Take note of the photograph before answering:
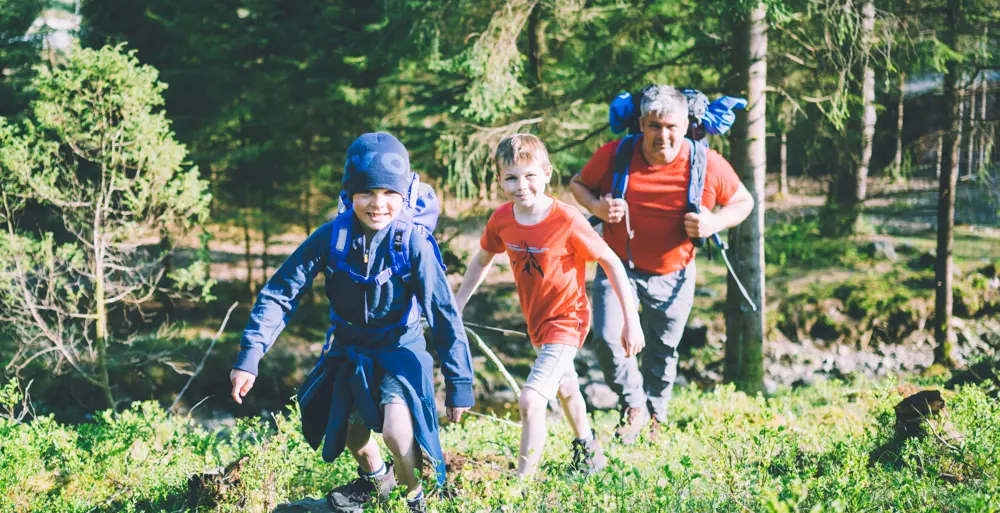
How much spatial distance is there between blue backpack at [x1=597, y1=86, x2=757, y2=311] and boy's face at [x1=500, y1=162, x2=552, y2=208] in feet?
3.73

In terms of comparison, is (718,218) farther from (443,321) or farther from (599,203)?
(443,321)

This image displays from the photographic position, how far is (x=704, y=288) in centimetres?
1532

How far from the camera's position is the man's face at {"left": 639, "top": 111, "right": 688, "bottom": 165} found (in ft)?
16.0

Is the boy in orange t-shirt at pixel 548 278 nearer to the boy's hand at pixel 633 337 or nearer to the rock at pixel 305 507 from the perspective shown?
the boy's hand at pixel 633 337

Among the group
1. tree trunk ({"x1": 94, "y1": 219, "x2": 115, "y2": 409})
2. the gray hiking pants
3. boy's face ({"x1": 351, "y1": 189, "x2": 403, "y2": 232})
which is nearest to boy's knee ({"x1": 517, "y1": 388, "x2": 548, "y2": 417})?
the gray hiking pants

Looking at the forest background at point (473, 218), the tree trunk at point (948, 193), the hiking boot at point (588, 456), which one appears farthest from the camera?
the tree trunk at point (948, 193)

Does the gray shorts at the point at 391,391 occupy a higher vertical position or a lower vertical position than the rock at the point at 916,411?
higher

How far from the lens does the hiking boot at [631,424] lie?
5.04 meters

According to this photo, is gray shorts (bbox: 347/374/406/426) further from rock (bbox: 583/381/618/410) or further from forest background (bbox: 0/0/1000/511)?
rock (bbox: 583/381/618/410)

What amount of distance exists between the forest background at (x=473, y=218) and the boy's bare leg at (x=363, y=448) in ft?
1.79

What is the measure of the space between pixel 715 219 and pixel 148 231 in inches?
301

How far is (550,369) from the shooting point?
4.08 metres

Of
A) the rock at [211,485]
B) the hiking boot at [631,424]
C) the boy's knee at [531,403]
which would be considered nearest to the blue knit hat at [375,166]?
the boy's knee at [531,403]

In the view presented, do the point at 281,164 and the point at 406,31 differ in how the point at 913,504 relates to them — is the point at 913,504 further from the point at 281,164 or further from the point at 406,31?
the point at 281,164
